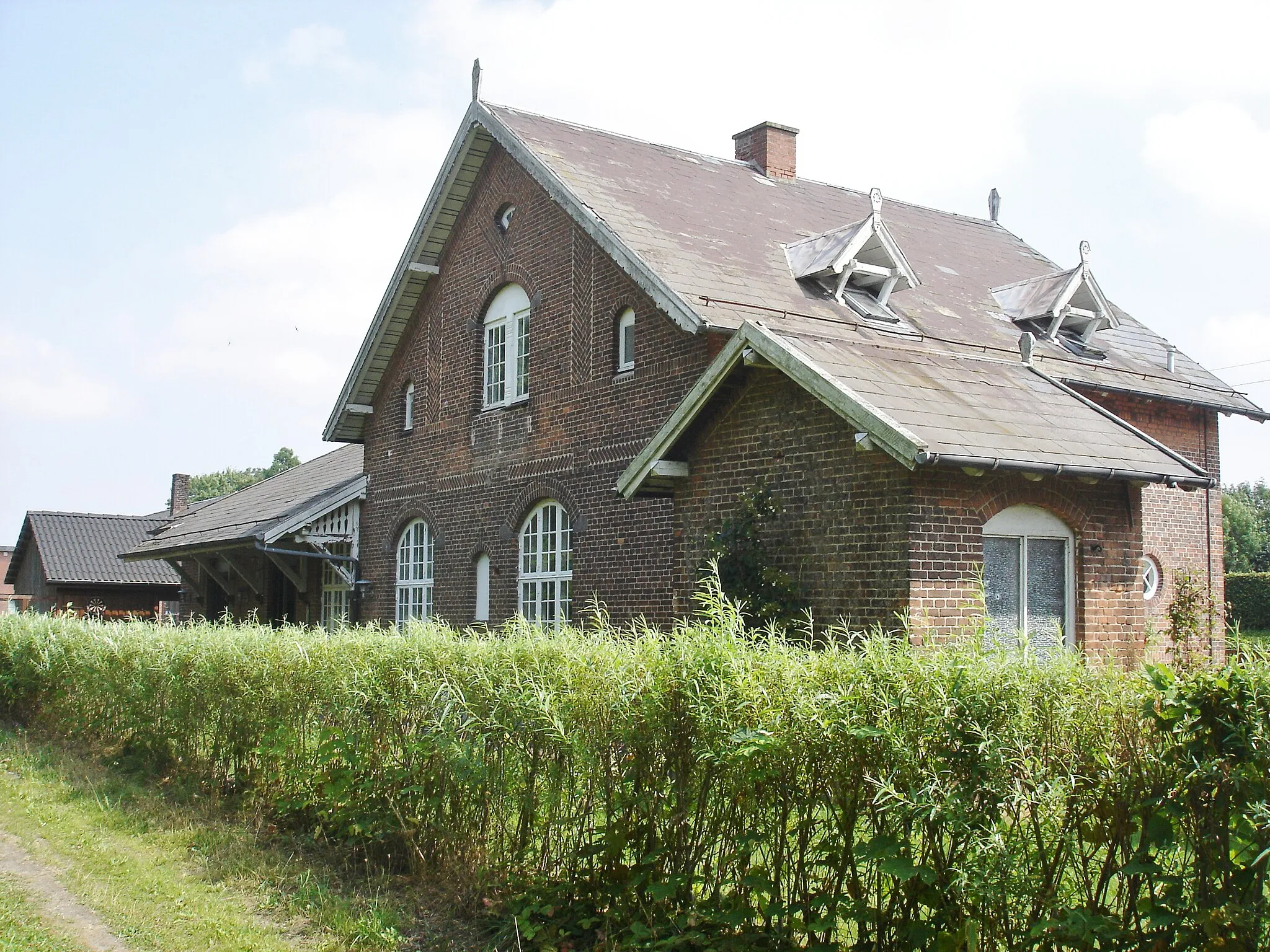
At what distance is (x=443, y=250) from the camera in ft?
65.3

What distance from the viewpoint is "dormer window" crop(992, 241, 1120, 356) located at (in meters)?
17.3

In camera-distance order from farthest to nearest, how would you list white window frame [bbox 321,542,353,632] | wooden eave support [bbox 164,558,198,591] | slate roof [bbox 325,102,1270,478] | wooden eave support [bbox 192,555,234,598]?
wooden eave support [bbox 164,558,198,591] → wooden eave support [bbox 192,555,234,598] → white window frame [bbox 321,542,353,632] → slate roof [bbox 325,102,1270,478]

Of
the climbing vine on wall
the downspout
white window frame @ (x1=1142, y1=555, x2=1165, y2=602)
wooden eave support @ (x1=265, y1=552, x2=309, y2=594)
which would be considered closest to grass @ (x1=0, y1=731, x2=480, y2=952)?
Result: the climbing vine on wall

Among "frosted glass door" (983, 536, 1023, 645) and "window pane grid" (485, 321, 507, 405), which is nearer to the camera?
"frosted glass door" (983, 536, 1023, 645)

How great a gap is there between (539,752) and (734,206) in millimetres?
12816

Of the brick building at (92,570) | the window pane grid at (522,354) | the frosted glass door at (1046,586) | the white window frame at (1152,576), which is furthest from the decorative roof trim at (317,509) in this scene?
the brick building at (92,570)

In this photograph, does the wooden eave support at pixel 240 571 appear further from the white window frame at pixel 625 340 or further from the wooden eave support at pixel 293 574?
the white window frame at pixel 625 340

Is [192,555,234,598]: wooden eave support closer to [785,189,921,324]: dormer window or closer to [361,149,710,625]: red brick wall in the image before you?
[361,149,710,625]: red brick wall

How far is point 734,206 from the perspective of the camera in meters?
18.0

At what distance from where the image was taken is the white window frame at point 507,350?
17.8 metres

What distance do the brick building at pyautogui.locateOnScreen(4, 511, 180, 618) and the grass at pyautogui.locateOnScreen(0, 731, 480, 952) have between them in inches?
1173

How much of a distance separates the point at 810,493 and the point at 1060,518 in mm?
2257

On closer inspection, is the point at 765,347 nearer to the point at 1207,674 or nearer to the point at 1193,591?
the point at 1193,591

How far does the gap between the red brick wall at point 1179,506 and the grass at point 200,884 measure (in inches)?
475
